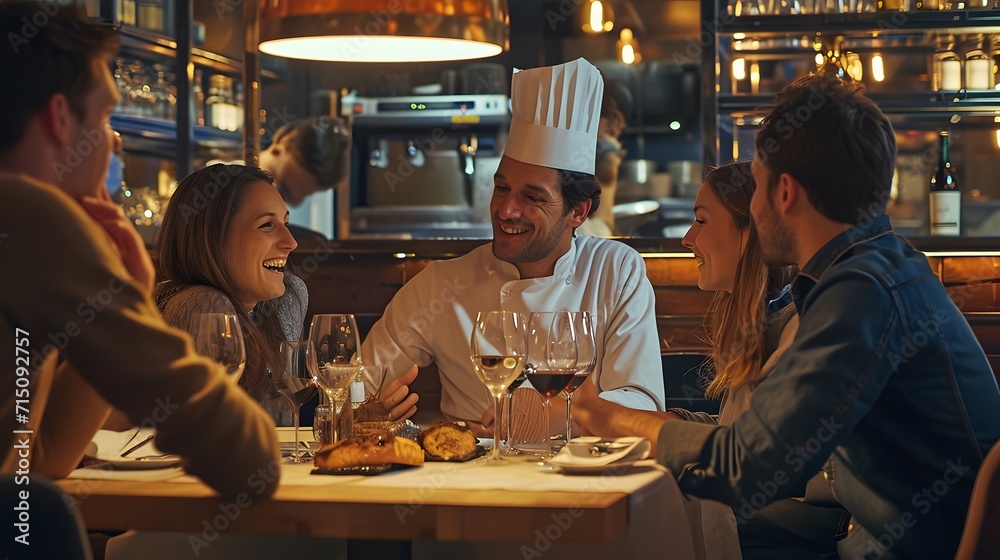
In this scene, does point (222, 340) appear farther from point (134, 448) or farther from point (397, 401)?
point (397, 401)

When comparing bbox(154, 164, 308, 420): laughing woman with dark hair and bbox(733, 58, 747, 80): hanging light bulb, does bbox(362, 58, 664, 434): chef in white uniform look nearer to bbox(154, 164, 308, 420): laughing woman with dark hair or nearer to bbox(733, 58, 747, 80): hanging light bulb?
bbox(154, 164, 308, 420): laughing woman with dark hair

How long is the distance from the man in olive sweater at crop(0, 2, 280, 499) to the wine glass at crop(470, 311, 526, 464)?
765 mm

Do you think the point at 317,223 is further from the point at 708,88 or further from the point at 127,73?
the point at 708,88

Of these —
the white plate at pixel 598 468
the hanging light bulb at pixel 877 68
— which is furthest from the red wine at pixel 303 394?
the hanging light bulb at pixel 877 68

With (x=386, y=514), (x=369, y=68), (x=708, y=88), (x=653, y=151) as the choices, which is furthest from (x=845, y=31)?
(x=386, y=514)

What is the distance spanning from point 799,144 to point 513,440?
2.14ft

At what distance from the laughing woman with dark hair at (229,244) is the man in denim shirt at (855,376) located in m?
0.96

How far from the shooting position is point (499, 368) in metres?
1.57

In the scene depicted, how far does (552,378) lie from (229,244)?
0.88 metres

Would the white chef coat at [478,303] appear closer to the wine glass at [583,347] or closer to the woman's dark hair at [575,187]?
the woman's dark hair at [575,187]

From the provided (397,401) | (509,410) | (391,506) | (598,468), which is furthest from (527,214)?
(391,506)

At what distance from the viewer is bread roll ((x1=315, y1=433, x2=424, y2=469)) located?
1.45m

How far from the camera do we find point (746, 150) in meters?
4.65

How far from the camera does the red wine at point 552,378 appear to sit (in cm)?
159
